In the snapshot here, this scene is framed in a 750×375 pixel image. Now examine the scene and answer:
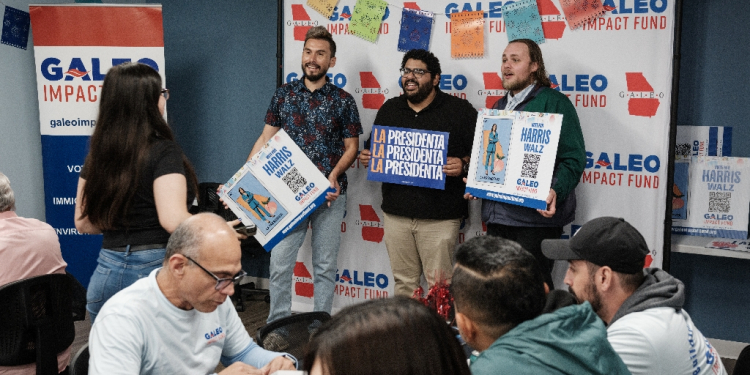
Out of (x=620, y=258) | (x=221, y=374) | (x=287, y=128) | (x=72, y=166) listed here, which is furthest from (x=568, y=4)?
(x=72, y=166)

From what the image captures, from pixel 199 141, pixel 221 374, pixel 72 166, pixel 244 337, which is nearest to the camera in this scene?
pixel 221 374

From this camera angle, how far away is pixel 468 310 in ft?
5.07

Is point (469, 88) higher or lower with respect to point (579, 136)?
higher

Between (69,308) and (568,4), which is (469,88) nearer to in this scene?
(568,4)

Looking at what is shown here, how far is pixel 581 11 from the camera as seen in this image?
370 centimetres

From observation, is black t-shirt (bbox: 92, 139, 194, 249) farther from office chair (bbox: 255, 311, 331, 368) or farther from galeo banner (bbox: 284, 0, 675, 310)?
galeo banner (bbox: 284, 0, 675, 310)

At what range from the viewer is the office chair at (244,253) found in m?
4.92

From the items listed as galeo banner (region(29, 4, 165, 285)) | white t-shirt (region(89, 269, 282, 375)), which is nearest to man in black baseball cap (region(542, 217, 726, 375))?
white t-shirt (region(89, 269, 282, 375))

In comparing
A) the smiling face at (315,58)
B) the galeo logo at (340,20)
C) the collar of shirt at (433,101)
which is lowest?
the collar of shirt at (433,101)

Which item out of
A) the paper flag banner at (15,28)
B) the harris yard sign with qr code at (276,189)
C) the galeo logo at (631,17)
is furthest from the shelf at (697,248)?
the paper flag banner at (15,28)

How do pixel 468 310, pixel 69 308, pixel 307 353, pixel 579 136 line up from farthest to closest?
pixel 579 136 → pixel 69 308 → pixel 468 310 → pixel 307 353

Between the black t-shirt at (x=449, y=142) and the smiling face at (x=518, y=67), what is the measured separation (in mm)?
357

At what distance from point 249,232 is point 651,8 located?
2606 millimetres

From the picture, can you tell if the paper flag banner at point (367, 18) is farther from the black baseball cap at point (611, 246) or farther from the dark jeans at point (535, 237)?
the black baseball cap at point (611, 246)
